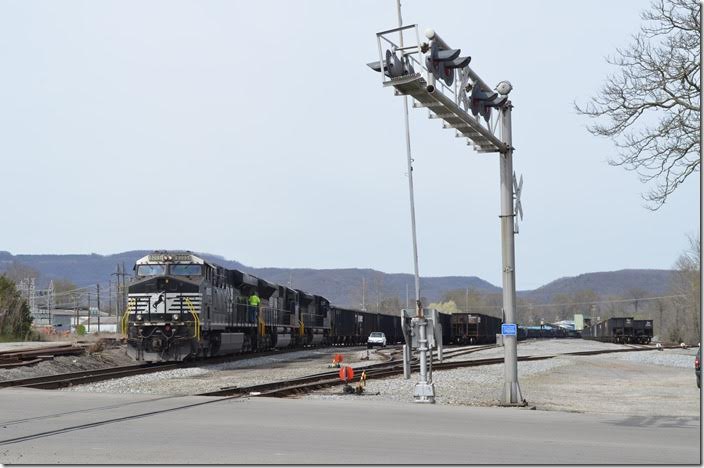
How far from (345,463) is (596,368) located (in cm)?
2956

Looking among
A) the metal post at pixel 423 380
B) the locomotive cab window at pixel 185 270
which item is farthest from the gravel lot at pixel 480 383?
the locomotive cab window at pixel 185 270

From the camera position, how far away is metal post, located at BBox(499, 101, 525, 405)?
18656 millimetres

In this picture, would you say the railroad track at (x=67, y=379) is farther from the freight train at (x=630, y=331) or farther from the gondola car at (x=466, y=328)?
the freight train at (x=630, y=331)

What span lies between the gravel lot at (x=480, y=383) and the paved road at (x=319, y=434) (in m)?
2.97

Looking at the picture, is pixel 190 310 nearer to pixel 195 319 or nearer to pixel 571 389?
pixel 195 319

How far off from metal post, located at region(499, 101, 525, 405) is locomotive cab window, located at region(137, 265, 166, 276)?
52.1 ft

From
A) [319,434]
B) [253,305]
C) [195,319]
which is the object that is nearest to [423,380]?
[319,434]

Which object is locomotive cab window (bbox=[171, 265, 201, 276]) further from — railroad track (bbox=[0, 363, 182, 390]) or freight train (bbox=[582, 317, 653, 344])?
freight train (bbox=[582, 317, 653, 344])

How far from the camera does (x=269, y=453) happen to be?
33.7 feet

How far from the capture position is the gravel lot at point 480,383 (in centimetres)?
1966

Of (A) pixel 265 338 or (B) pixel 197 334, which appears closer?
(B) pixel 197 334

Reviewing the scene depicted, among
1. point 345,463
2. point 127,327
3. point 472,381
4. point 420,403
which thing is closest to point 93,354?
point 127,327

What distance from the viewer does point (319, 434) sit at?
12094mm

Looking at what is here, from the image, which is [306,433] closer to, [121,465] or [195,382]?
[121,465]
